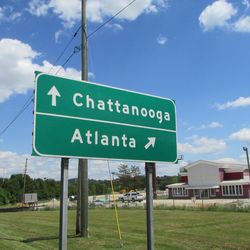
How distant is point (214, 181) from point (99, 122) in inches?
2840

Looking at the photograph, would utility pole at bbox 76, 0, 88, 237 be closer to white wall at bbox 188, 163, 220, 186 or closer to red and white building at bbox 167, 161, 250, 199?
red and white building at bbox 167, 161, 250, 199

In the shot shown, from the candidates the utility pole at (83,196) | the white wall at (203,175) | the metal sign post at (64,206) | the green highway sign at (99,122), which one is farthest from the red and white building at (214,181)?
the metal sign post at (64,206)

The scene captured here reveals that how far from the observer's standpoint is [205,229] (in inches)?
727

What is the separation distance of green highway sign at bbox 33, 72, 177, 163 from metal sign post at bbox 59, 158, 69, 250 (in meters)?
0.12

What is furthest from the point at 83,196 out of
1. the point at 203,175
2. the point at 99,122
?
the point at 203,175

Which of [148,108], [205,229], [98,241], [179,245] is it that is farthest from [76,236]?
[148,108]

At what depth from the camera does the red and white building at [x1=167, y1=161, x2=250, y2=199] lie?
70537mm

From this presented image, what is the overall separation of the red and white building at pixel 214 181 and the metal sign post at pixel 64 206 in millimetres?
67447

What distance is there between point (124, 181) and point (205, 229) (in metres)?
93.1

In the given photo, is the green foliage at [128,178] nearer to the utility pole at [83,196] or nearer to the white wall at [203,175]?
the white wall at [203,175]

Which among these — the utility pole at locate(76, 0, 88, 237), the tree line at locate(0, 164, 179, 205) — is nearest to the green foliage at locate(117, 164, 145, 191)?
the tree line at locate(0, 164, 179, 205)

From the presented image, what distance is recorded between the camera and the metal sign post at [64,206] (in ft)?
13.6

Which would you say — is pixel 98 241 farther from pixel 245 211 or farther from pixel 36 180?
pixel 36 180

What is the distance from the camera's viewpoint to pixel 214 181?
74500 millimetres
